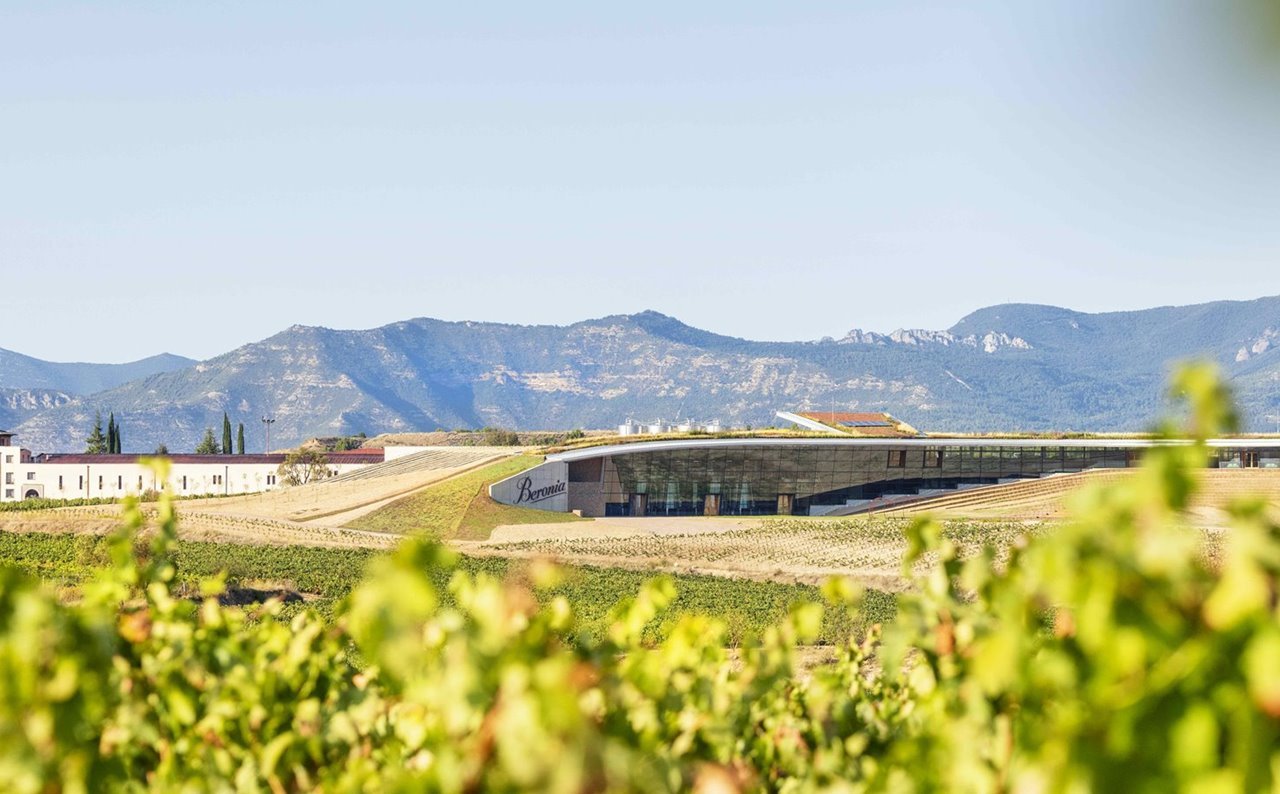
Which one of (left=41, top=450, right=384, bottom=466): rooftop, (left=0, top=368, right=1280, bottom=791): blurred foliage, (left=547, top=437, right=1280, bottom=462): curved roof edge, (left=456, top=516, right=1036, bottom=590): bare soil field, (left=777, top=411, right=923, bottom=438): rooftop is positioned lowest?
(left=456, top=516, right=1036, bottom=590): bare soil field

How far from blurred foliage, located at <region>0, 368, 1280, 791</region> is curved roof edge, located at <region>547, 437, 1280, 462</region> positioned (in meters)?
52.4

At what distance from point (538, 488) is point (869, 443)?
1618 cm

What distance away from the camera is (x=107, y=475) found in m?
74.6

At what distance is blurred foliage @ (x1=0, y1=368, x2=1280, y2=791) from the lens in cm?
135

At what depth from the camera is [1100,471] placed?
186ft

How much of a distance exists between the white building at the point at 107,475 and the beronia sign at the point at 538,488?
2150 cm

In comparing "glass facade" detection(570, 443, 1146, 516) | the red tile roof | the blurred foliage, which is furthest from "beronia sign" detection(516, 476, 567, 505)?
the blurred foliage

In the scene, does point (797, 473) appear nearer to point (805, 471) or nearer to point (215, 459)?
point (805, 471)

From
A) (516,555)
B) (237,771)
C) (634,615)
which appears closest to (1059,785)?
(634,615)

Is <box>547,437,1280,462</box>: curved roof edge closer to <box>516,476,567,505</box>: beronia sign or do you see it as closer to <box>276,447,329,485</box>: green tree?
<box>516,476,567,505</box>: beronia sign

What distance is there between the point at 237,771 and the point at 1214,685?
2.14m

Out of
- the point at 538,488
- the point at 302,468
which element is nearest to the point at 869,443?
the point at 538,488

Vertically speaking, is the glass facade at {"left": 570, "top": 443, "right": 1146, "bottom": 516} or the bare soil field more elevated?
the glass facade at {"left": 570, "top": 443, "right": 1146, "bottom": 516}

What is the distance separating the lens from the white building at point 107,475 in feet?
244
